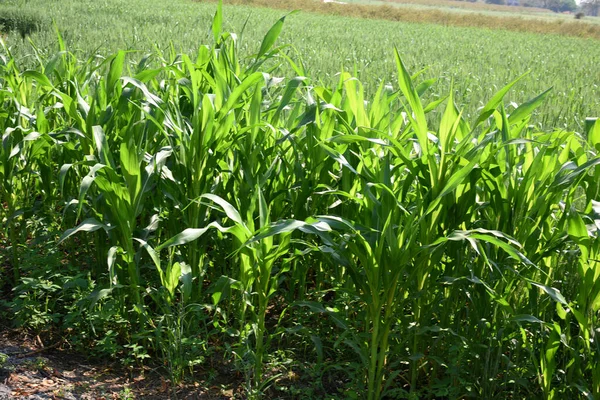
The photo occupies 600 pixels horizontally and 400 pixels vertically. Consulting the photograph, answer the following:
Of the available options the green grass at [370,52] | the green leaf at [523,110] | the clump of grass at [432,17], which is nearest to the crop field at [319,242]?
the green leaf at [523,110]

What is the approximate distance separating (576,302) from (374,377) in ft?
2.11

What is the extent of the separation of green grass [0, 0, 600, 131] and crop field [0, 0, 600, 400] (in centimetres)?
270

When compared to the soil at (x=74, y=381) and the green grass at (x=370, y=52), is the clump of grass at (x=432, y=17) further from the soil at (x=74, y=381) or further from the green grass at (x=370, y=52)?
the soil at (x=74, y=381)

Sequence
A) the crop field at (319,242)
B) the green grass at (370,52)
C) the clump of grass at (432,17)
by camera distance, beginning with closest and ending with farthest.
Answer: the crop field at (319,242)
the green grass at (370,52)
the clump of grass at (432,17)

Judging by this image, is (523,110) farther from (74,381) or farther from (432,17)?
(432,17)

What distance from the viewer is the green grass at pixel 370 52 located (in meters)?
6.63

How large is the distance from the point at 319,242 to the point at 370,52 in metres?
8.83

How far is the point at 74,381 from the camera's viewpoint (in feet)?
7.00

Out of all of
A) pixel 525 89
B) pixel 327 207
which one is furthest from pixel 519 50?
pixel 327 207

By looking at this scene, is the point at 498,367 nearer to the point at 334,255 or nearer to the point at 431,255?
the point at 431,255

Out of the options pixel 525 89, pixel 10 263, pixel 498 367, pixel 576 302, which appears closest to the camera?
pixel 576 302

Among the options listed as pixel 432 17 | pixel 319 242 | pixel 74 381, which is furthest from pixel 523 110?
pixel 432 17

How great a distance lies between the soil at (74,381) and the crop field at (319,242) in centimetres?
5

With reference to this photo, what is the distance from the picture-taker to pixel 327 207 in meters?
2.34
